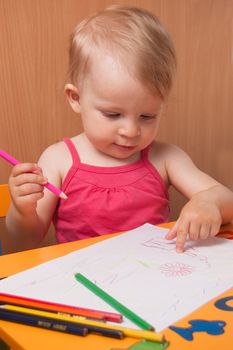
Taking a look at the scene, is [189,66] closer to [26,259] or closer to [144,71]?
[144,71]

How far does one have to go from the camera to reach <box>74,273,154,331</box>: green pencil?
1.20 feet

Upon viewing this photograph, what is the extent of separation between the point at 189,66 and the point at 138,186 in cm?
43

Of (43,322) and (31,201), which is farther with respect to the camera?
(31,201)

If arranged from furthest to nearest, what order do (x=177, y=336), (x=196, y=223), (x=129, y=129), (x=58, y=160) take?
(x=58, y=160), (x=129, y=129), (x=196, y=223), (x=177, y=336)

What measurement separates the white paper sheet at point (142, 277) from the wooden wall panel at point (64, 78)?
428mm

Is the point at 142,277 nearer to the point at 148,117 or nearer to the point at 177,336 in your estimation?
the point at 177,336

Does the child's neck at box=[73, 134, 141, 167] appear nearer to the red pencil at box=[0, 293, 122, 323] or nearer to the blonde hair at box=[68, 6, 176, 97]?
the blonde hair at box=[68, 6, 176, 97]

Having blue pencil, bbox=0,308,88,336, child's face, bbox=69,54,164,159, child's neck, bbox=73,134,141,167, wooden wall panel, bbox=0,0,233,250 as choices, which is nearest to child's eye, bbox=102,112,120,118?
child's face, bbox=69,54,164,159

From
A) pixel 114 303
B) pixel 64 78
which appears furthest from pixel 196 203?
pixel 64 78

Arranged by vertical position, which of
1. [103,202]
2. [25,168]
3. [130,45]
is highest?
[130,45]

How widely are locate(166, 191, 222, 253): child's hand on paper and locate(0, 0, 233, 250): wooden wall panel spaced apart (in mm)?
422

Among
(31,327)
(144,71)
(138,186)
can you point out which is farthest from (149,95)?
(31,327)

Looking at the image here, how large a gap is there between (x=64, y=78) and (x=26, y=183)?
0.39 m

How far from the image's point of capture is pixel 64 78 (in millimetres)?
939
